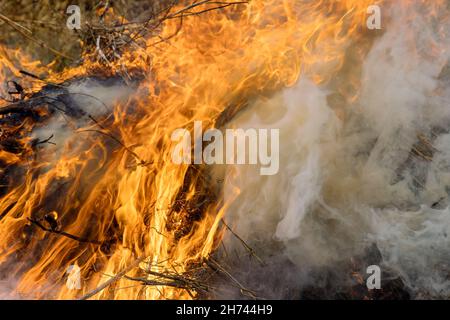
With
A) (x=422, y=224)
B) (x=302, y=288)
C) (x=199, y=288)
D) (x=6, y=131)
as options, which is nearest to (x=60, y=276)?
(x=199, y=288)

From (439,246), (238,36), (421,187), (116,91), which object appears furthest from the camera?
(238,36)

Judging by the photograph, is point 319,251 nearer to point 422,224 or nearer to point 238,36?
point 422,224

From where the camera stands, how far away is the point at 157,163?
3.76 meters

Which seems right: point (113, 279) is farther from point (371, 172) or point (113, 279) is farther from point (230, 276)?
point (371, 172)

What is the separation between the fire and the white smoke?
248 millimetres

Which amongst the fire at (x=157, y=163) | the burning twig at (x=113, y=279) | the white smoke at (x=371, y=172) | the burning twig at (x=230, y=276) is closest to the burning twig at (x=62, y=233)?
the fire at (x=157, y=163)

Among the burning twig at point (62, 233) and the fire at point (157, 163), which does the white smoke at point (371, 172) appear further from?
the burning twig at point (62, 233)

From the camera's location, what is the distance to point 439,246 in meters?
3.40

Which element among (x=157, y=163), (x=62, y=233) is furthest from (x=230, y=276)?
(x=62, y=233)

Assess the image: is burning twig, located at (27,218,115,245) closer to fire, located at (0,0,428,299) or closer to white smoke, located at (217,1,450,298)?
fire, located at (0,0,428,299)

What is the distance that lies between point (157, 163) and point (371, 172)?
204 centimetres

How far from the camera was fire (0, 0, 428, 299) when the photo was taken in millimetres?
3484

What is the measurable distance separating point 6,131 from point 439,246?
411cm

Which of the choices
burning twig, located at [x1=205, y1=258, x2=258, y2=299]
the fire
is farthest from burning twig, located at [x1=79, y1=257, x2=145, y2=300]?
burning twig, located at [x1=205, y1=258, x2=258, y2=299]
